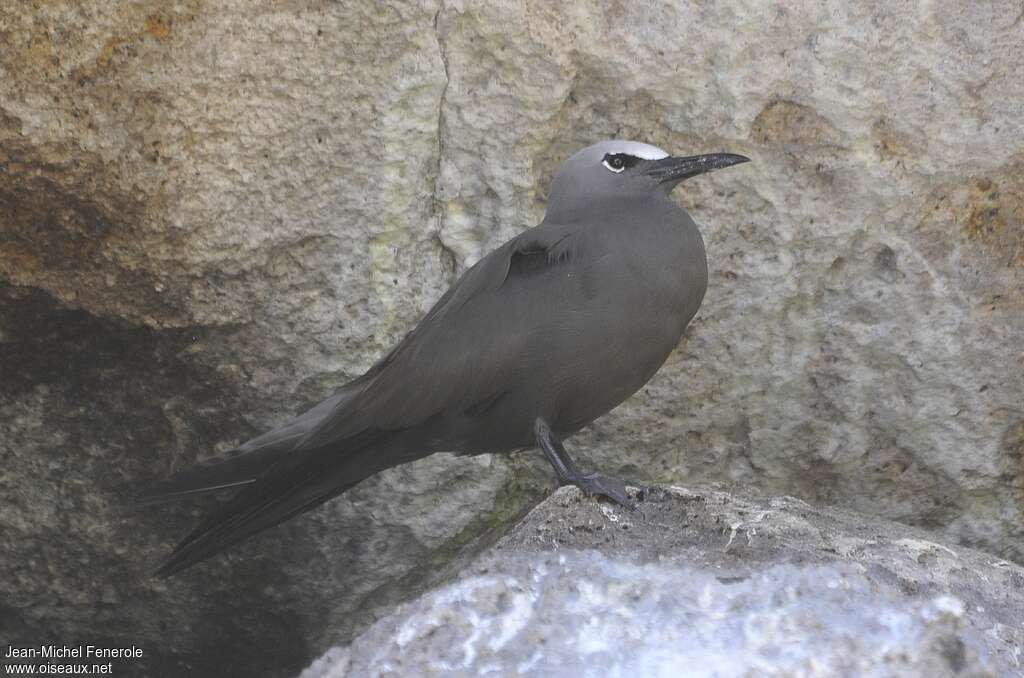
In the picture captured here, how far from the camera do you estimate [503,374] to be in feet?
13.9

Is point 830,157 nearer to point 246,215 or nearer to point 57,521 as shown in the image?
point 246,215

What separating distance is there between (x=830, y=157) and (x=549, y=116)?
96 cm

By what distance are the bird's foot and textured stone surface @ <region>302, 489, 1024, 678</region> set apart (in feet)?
0.75

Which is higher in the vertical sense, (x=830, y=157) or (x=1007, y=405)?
(x=830, y=157)

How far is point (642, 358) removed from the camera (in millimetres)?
4223

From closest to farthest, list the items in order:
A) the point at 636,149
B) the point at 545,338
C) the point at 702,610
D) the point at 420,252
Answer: the point at 702,610 < the point at 545,338 < the point at 636,149 < the point at 420,252

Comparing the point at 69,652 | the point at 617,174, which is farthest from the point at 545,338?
the point at 69,652

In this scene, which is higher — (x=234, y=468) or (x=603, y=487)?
(x=234, y=468)

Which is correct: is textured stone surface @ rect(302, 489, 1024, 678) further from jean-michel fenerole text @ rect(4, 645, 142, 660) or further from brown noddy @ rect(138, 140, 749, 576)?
jean-michel fenerole text @ rect(4, 645, 142, 660)

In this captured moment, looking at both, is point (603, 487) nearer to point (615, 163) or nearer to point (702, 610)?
point (702, 610)

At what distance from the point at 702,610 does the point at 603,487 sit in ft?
2.87

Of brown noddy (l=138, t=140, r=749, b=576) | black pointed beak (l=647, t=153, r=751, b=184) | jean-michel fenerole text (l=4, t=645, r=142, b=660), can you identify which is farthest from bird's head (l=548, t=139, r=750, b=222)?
jean-michel fenerole text (l=4, t=645, r=142, b=660)

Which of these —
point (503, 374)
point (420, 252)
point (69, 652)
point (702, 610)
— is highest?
point (420, 252)

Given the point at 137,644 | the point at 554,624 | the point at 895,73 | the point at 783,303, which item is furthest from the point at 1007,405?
the point at 137,644
